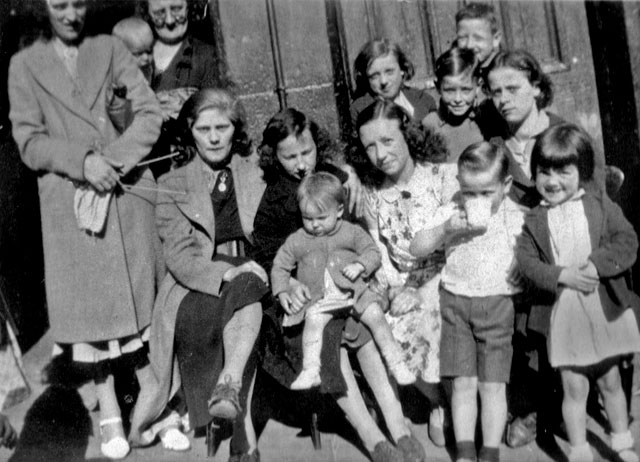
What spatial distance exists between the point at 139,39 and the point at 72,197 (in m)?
1.00

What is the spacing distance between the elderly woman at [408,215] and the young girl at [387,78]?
1.50ft

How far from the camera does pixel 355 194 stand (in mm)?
3420

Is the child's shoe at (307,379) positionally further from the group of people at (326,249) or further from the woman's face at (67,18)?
the woman's face at (67,18)

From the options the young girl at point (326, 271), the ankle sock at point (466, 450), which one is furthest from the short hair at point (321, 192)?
the ankle sock at point (466, 450)

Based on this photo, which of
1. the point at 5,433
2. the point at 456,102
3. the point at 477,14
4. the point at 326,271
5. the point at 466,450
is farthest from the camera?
the point at 477,14

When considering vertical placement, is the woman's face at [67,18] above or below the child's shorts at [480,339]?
above

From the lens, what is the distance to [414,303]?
317 cm

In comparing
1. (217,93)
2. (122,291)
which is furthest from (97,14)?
(122,291)

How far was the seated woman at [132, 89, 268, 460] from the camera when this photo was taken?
3.12 m

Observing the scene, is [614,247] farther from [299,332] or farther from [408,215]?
[299,332]

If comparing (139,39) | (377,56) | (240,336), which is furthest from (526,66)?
(139,39)

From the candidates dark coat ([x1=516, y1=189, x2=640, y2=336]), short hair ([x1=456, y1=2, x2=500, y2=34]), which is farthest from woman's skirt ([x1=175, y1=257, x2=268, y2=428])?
short hair ([x1=456, y1=2, x2=500, y2=34])

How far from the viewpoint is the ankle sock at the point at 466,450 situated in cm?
286

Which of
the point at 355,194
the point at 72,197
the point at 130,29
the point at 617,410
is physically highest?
the point at 130,29
